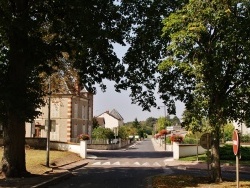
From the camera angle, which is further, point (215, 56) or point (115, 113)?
point (115, 113)

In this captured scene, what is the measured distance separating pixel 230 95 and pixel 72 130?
42136 millimetres

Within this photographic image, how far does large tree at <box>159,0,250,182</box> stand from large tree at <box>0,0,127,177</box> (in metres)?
2.97

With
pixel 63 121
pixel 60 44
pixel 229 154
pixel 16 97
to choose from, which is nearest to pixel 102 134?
pixel 63 121

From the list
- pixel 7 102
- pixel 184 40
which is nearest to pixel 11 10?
pixel 7 102

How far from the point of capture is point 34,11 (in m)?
17.6

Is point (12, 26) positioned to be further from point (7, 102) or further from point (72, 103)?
point (72, 103)

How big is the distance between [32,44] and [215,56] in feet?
24.6

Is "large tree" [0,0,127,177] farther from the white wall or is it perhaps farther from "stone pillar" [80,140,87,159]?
the white wall

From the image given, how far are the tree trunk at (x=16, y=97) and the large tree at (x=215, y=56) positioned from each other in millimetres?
5846

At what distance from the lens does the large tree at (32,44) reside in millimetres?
16328

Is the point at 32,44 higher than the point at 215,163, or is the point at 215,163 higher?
the point at 32,44

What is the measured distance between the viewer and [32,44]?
16.9 meters

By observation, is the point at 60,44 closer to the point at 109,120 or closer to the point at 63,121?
the point at 63,121

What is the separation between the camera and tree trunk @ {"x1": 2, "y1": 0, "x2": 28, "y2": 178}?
1634 cm
